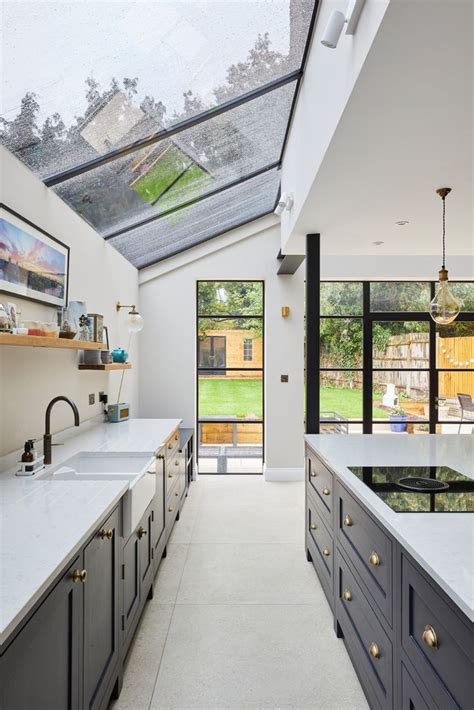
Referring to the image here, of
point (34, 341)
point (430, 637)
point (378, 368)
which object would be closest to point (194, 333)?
point (378, 368)

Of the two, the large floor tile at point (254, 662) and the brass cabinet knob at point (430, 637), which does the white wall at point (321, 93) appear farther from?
the large floor tile at point (254, 662)

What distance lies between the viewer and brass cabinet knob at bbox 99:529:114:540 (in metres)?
1.58

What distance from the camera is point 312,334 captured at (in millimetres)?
3387

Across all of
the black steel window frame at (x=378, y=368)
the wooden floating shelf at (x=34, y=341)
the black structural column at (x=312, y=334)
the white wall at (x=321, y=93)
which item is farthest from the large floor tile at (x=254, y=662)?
the black steel window frame at (x=378, y=368)

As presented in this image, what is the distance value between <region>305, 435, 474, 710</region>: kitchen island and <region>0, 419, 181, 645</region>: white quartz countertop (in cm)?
100

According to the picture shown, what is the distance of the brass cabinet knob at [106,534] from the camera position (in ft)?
5.18

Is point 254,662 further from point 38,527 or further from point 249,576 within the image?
point 38,527

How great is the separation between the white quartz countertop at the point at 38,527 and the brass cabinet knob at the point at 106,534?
59 millimetres


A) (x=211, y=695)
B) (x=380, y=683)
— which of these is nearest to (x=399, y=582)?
(x=380, y=683)

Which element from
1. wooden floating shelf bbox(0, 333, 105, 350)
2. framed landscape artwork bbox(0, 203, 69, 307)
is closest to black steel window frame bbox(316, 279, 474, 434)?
framed landscape artwork bbox(0, 203, 69, 307)

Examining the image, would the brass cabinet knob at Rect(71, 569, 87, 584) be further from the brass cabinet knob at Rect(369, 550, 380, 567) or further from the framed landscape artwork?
the framed landscape artwork

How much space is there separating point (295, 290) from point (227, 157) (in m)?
2.18

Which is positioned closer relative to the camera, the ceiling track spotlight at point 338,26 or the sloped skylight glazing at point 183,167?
the ceiling track spotlight at point 338,26

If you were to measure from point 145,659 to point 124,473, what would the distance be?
2.91 ft
